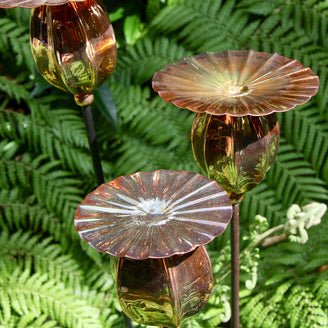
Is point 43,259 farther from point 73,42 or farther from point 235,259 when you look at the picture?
point 73,42

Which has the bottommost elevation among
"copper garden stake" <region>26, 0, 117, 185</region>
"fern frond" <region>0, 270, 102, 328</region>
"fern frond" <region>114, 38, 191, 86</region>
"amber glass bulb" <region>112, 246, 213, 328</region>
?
"fern frond" <region>0, 270, 102, 328</region>

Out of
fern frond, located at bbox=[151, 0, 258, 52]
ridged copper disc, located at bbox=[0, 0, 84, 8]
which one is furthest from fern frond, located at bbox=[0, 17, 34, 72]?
ridged copper disc, located at bbox=[0, 0, 84, 8]

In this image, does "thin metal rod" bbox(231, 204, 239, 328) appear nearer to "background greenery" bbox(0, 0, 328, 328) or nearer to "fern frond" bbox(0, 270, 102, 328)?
"background greenery" bbox(0, 0, 328, 328)

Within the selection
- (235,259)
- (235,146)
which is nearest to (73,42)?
(235,146)

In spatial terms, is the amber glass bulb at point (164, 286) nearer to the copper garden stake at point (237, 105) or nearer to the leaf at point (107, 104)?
the copper garden stake at point (237, 105)

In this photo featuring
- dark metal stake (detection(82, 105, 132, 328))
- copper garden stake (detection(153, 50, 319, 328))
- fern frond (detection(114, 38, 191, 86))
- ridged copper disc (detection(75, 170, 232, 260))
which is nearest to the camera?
ridged copper disc (detection(75, 170, 232, 260))

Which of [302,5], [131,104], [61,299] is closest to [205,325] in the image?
[61,299]
